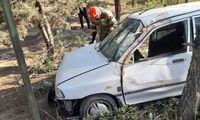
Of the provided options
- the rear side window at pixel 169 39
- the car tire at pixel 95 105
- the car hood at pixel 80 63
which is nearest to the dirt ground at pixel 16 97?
the car tire at pixel 95 105

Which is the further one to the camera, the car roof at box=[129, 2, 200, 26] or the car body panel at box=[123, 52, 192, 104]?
the car roof at box=[129, 2, 200, 26]

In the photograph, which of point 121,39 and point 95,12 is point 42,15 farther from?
point 121,39

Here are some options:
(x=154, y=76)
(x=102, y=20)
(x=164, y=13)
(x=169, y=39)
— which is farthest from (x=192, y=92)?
(x=102, y=20)

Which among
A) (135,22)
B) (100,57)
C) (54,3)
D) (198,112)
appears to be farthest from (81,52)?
(54,3)

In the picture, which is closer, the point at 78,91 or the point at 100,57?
the point at 78,91

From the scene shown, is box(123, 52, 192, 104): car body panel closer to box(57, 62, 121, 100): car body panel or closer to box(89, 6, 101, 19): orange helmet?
box(57, 62, 121, 100): car body panel

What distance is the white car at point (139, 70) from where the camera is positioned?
5.75 meters

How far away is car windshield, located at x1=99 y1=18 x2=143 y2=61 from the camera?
596 centimetres

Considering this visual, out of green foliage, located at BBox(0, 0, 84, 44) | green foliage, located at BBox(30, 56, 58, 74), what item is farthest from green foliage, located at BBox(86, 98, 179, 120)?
green foliage, located at BBox(0, 0, 84, 44)

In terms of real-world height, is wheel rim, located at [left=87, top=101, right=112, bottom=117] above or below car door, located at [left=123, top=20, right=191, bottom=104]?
below

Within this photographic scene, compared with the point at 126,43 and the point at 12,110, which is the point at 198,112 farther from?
the point at 12,110

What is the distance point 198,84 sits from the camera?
4305 millimetres

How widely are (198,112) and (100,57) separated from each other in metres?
1.98

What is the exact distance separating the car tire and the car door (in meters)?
0.30
